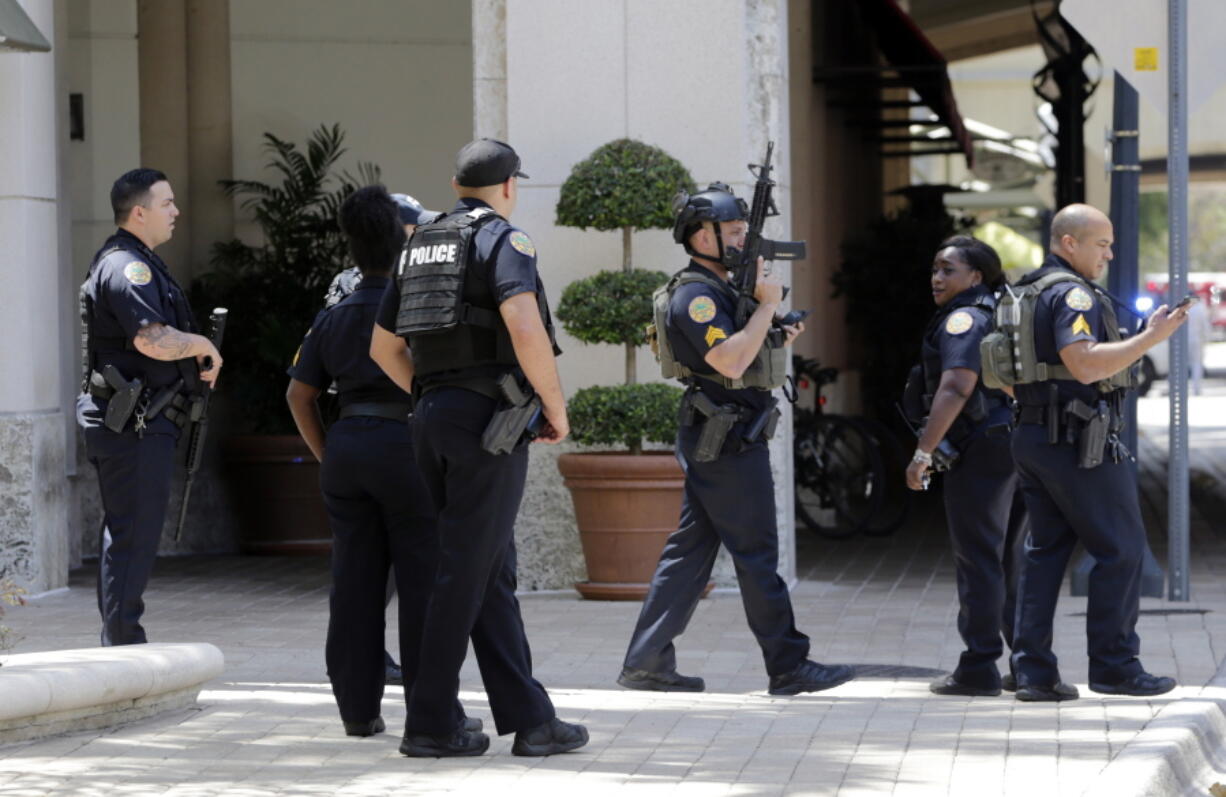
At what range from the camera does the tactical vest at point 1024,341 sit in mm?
6703

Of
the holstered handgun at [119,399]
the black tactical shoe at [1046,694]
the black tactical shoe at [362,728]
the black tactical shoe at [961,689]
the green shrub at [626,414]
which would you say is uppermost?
the holstered handgun at [119,399]

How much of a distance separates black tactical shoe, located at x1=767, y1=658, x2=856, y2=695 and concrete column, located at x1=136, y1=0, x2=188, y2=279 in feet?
21.7

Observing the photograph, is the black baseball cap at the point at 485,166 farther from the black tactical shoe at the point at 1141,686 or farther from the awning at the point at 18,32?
the awning at the point at 18,32

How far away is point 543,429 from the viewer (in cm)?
561

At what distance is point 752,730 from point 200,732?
1.82 metres

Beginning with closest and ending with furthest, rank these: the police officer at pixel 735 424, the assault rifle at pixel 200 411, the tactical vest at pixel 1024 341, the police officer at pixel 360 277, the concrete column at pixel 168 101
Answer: the police officer at pixel 360 277 → the tactical vest at pixel 1024 341 → the police officer at pixel 735 424 → the assault rifle at pixel 200 411 → the concrete column at pixel 168 101

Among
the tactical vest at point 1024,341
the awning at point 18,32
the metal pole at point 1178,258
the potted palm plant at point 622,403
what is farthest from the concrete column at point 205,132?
the tactical vest at point 1024,341

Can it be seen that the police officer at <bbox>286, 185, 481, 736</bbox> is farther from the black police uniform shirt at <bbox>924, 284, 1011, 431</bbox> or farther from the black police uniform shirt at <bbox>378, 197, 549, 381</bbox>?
the black police uniform shirt at <bbox>924, 284, 1011, 431</bbox>

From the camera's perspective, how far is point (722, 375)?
6984mm

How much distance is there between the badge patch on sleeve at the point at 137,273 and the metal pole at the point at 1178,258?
15.6 ft

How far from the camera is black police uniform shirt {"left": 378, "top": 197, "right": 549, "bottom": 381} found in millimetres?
5492

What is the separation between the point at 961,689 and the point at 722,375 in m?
1.48

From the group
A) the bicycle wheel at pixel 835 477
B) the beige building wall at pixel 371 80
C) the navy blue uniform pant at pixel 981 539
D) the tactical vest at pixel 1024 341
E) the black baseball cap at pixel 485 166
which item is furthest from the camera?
the beige building wall at pixel 371 80

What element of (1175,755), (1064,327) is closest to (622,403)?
(1064,327)
